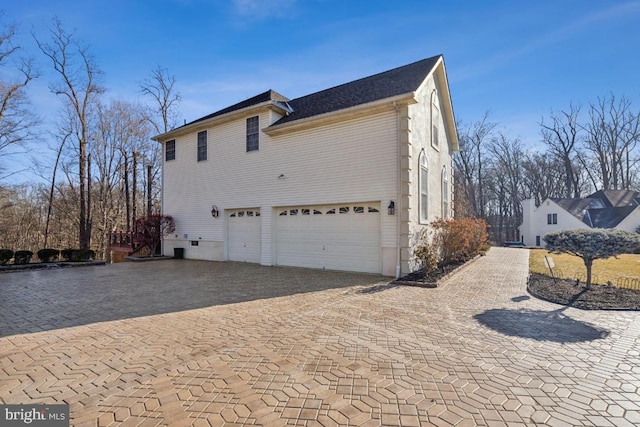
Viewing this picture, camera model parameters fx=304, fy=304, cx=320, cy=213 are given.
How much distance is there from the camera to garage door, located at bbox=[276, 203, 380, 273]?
10.4 metres

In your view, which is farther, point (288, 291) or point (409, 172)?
point (409, 172)

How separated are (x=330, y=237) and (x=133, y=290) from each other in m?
6.26

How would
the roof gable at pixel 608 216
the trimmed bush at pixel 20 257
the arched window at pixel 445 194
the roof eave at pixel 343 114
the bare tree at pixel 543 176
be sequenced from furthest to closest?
the bare tree at pixel 543 176 → the roof gable at pixel 608 216 → the arched window at pixel 445 194 → the trimmed bush at pixel 20 257 → the roof eave at pixel 343 114

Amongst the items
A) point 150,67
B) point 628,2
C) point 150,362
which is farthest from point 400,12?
point 150,67

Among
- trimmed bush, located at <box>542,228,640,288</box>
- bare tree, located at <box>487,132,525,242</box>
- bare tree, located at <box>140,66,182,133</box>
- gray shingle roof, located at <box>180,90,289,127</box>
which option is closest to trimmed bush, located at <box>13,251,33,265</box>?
gray shingle roof, located at <box>180,90,289,127</box>

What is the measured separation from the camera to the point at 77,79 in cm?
2000

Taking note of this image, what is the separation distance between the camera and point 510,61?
12242 mm

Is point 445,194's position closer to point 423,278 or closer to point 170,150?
point 423,278

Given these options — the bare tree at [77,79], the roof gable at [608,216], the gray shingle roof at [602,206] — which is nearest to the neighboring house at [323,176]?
the bare tree at [77,79]

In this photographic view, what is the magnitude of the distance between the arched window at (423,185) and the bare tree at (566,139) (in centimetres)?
3076

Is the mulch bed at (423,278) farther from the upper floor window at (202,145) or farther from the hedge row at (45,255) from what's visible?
the hedge row at (45,255)

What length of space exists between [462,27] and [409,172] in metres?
4.96

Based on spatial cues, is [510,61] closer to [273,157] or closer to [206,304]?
[273,157]

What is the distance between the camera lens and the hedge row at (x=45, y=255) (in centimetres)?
1174
